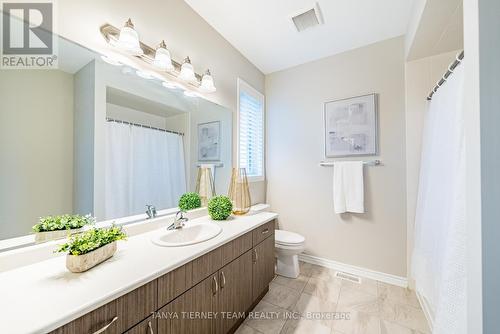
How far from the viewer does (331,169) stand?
2.25 metres

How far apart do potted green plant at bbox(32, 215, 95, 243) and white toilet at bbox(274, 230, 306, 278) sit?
167cm

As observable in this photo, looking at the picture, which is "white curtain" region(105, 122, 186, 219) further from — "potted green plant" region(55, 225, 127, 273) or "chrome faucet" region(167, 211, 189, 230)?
"potted green plant" region(55, 225, 127, 273)

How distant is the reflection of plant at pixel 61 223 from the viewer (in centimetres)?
89

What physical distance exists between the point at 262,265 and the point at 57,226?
1.36 m

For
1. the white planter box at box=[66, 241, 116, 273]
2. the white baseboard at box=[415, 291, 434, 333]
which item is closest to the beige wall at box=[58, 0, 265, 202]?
the white planter box at box=[66, 241, 116, 273]

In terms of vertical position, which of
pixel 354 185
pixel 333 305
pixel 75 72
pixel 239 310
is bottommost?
pixel 333 305

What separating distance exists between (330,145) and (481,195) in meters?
1.69

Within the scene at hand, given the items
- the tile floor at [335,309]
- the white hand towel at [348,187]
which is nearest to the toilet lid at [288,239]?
the tile floor at [335,309]

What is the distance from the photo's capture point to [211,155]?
6.08 feet

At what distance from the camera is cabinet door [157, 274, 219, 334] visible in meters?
0.86

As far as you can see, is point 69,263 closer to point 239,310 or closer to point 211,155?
point 239,310

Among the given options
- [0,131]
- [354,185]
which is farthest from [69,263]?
[354,185]

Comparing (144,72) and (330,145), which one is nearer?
(144,72)

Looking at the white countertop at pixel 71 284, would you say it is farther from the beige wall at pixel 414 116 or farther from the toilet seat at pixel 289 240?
the beige wall at pixel 414 116
